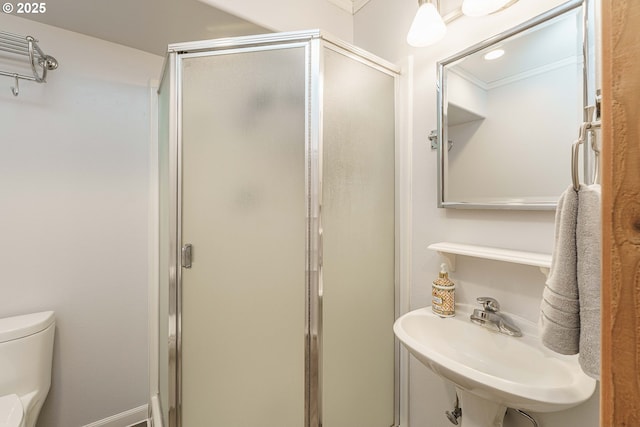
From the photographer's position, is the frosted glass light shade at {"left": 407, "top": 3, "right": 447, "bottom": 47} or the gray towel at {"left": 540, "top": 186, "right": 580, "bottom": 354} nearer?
the gray towel at {"left": 540, "top": 186, "right": 580, "bottom": 354}

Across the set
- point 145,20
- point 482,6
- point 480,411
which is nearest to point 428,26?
point 482,6

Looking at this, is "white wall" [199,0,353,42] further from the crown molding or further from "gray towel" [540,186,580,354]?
"gray towel" [540,186,580,354]

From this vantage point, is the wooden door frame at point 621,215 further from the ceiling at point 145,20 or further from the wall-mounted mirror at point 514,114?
the ceiling at point 145,20

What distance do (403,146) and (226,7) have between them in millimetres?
1066

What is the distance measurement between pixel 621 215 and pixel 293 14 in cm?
170

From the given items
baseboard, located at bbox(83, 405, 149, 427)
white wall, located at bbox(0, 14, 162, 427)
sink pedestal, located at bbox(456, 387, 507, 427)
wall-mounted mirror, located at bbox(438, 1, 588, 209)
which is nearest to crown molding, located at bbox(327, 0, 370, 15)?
wall-mounted mirror, located at bbox(438, 1, 588, 209)

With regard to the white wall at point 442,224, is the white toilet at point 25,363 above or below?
below

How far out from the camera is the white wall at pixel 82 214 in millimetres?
1348

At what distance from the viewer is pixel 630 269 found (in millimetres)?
264

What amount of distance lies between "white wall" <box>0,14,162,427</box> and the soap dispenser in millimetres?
1617

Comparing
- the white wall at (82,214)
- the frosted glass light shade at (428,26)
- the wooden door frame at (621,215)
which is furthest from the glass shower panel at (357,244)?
the white wall at (82,214)

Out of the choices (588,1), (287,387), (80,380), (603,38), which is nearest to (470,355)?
(287,387)

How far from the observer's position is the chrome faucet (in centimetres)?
99

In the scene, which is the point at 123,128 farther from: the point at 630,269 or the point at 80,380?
the point at 630,269
